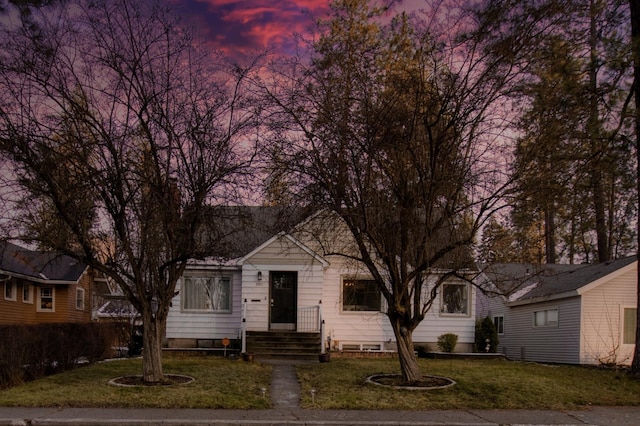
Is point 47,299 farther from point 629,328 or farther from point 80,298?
point 629,328

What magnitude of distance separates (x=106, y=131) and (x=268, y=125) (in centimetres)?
325

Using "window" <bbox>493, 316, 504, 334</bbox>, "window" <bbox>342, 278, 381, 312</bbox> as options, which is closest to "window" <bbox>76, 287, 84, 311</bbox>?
"window" <bbox>342, 278, 381, 312</bbox>

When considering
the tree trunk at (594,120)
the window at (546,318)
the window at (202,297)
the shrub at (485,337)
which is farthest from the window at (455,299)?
the window at (202,297)

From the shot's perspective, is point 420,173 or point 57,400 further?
point 420,173

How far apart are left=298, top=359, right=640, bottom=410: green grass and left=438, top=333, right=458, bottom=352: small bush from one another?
4244 mm

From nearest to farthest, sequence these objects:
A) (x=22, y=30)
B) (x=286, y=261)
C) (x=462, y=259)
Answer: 1. (x=22, y=30)
2. (x=462, y=259)
3. (x=286, y=261)

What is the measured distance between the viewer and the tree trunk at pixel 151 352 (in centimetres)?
1231

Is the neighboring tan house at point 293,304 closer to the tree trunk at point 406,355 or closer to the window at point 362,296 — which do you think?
the window at point 362,296

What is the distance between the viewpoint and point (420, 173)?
11914mm

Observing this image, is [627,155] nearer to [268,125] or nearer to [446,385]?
[446,385]

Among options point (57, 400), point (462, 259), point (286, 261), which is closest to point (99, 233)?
point (57, 400)

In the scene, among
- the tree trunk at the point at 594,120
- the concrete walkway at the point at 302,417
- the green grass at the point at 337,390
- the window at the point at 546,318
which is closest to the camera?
the concrete walkway at the point at 302,417

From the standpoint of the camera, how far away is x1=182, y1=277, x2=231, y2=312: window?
20.8 m

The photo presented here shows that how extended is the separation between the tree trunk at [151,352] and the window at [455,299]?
38.3 ft
